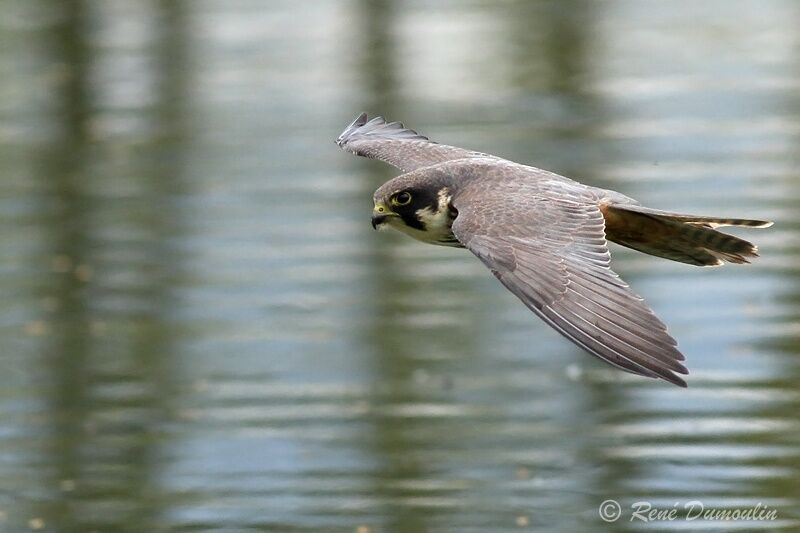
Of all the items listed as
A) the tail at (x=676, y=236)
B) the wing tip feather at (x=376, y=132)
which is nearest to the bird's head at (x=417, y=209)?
the tail at (x=676, y=236)

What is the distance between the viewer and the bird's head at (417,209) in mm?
7094

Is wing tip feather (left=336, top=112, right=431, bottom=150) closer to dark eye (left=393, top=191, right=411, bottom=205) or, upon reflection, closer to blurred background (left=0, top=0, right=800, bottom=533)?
dark eye (left=393, top=191, right=411, bottom=205)

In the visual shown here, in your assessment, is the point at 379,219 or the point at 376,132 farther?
the point at 376,132

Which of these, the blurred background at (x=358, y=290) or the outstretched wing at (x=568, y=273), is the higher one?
the outstretched wing at (x=568, y=273)

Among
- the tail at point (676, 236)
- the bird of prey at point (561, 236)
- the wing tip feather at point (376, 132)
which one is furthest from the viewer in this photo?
the wing tip feather at point (376, 132)

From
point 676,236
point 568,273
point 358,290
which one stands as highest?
point 568,273

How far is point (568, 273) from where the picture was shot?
6.16 m

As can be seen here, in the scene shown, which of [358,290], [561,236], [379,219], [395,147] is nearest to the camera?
[561,236]

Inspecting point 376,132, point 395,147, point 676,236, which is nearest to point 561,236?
point 676,236

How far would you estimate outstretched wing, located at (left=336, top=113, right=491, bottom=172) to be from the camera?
802 centimetres

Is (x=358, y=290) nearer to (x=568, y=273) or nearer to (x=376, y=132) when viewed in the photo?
(x=376, y=132)

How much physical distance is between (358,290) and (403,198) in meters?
5.57

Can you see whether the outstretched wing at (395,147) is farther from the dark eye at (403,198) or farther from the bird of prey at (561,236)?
the dark eye at (403,198)

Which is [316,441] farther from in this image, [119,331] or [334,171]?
[334,171]
